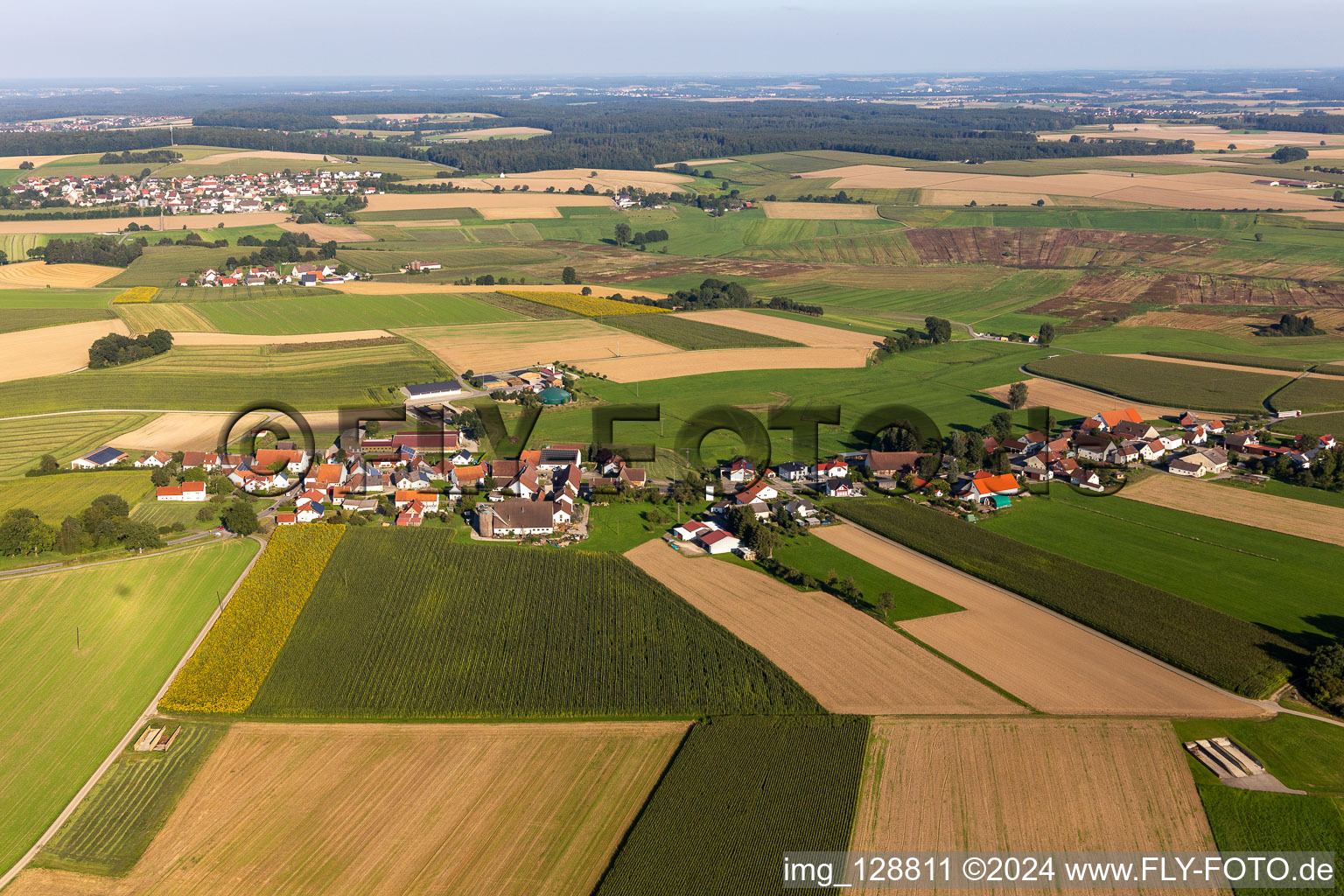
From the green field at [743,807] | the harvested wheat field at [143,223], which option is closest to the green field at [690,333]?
the green field at [743,807]

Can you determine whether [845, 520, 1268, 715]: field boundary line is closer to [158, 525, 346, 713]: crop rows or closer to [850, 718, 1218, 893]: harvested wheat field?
[850, 718, 1218, 893]: harvested wheat field

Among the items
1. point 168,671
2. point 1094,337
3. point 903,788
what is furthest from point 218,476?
point 1094,337

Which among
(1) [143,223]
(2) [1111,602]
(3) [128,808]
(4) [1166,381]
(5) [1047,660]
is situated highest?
(1) [143,223]

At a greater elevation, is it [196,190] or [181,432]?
[196,190]

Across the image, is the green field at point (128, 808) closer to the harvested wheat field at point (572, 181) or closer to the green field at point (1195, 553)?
the green field at point (1195, 553)

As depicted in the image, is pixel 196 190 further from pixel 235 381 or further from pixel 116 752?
pixel 116 752

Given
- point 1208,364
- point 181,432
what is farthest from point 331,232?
point 1208,364
